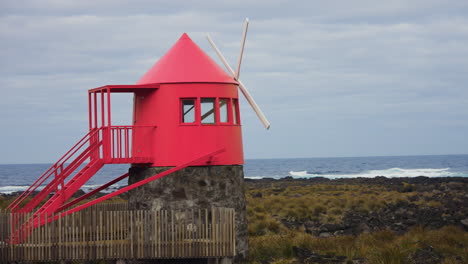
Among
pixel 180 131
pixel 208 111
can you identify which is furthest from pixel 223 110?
pixel 180 131

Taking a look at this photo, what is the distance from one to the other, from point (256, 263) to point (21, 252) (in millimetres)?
6415

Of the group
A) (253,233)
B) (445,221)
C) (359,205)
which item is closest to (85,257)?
(253,233)

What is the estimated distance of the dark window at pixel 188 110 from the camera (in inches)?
784

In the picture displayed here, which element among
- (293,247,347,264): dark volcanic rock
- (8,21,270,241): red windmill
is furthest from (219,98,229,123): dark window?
(293,247,347,264): dark volcanic rock

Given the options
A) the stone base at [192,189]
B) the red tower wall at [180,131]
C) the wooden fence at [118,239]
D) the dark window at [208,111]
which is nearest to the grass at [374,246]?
the stone base at [192,189]

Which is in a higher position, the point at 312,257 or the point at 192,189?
the point at 192,189

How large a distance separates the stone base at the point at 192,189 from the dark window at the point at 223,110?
4.47 feet

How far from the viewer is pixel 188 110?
19984mm

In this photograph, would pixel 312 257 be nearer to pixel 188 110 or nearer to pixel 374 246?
pixel 374 246

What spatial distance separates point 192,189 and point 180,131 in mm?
1610

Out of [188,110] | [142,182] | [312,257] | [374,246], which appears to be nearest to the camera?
[142,182]

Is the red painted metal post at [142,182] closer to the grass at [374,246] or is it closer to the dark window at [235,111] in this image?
the dark window at [235,111]

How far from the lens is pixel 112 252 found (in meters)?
17.5

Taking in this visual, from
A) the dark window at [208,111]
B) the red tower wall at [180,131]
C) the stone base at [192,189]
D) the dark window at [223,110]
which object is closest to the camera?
the stone base at [192,189]
